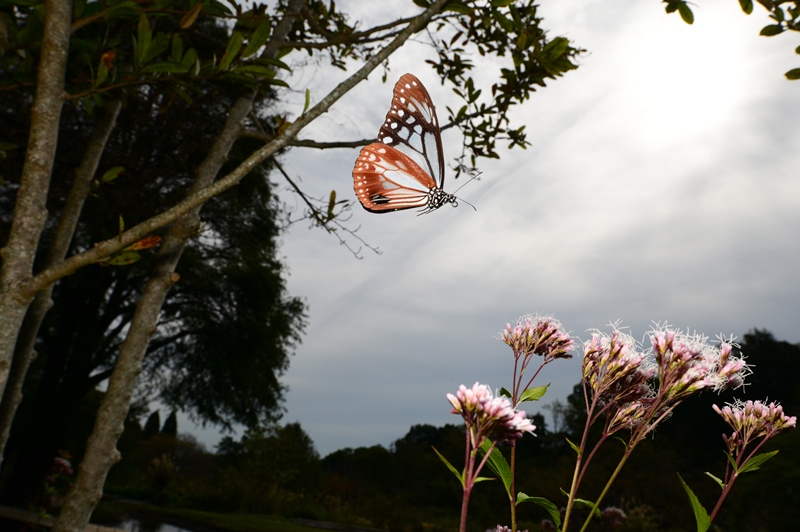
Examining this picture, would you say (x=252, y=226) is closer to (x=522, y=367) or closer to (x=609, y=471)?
(x=609, y=471)

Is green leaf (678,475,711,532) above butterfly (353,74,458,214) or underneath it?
underneath

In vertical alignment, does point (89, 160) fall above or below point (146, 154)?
below

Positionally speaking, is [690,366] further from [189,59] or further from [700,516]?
[189,59]

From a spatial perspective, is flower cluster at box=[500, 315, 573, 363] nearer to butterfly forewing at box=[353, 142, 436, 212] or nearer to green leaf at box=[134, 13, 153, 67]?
butterfly forewing at box=[353, 142, 436, 212]

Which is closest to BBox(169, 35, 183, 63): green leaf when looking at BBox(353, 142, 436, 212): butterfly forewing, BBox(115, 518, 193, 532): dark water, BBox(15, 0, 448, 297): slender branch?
BBox(15, 0, 448, 297): slender branch

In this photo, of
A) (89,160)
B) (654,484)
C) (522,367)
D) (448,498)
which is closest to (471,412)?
(522,367)
